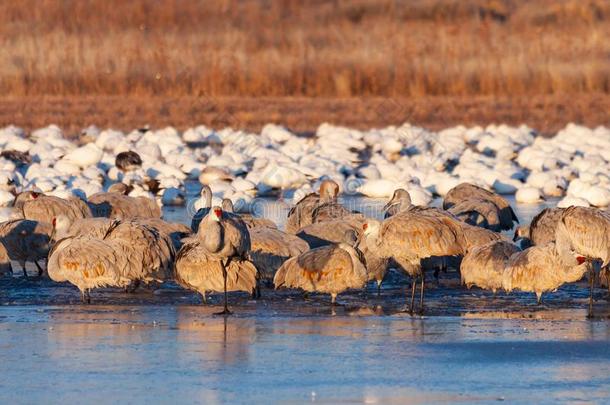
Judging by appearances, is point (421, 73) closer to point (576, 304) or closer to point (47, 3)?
point (47, 3)

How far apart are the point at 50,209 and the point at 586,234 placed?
250 inches

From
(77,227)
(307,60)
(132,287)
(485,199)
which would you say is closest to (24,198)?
(77,227)

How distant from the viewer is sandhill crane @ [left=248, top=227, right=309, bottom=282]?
41.7 feet

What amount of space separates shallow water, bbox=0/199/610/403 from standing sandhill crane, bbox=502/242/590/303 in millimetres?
190

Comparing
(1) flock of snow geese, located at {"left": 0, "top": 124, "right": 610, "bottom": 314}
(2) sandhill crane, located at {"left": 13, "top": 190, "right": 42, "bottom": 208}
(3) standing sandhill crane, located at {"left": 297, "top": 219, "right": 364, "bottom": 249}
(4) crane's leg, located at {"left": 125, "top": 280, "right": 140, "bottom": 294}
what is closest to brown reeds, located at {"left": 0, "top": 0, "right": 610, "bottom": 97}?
(1) flock of snow geese, located at {"left": 0, "top": 124, "right": 610, "bottom": 314}

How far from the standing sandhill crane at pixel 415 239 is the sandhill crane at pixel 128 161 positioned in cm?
1152

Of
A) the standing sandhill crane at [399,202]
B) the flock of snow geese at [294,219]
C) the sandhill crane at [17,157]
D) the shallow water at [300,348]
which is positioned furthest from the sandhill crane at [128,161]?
the shallow water at [300,348]

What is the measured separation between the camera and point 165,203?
65.5 feet

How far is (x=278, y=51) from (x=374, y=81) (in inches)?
137

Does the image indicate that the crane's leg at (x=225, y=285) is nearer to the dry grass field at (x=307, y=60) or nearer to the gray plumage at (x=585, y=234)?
the gray plumage at (x=585, y=234)

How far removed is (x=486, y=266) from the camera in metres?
11.8

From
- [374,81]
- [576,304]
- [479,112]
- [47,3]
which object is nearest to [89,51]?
[47,3]

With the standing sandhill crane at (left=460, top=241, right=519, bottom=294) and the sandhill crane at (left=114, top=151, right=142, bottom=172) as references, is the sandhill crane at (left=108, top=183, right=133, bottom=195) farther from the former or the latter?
the standing sandhill crane at (left=460, top=241, right=519, bottom=294)

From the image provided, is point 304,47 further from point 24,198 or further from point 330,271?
point 330,271
